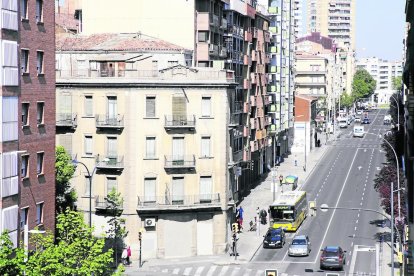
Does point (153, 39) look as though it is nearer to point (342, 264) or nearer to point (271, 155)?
point (342, 264)

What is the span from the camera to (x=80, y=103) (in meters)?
82.9

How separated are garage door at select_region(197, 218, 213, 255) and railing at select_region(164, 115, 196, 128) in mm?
8413

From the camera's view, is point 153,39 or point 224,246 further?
point 153,39

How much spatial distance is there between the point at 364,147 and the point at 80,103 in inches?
3814

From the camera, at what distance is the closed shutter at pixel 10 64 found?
177ft

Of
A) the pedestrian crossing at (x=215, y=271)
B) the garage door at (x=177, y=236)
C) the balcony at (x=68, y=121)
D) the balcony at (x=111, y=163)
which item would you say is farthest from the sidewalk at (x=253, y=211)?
the balcony at (x=68, y=121)

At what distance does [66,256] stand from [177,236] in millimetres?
33444

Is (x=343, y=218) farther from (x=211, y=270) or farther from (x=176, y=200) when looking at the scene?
(x=211, y=270)

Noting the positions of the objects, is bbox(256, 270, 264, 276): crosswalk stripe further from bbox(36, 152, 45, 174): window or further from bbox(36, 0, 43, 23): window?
bbox(36, 0, 43, 23): window

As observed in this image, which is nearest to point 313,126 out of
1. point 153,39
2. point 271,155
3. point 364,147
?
point 364,147

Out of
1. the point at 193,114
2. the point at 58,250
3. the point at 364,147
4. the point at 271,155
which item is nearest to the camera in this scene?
the point at 58,250

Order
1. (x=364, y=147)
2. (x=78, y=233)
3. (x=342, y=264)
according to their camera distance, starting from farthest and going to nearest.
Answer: (x=364, y=147) < (x=342, y=264) < (x=78, y=233)

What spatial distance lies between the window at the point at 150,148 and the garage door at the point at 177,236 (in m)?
Result: 5.55

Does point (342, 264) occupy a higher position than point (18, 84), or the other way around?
point (18, 84)
